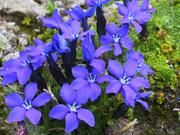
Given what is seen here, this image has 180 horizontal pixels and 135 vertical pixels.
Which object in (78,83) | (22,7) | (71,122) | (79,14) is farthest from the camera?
(22,7)

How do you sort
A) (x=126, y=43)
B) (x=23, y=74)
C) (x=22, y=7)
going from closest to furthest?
(x=23, y=74) → (x=126, y=43) → (x=22, y=7)

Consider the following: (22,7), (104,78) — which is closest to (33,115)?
(104,78)

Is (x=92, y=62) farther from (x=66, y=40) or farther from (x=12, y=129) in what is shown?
(x=12, y=129)

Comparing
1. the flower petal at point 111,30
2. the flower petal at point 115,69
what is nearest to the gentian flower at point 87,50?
the flower petal at point 115,69

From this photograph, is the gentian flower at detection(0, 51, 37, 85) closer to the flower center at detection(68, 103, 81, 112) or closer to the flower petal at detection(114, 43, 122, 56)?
the flower center at detection(68, 103, 81, 112)

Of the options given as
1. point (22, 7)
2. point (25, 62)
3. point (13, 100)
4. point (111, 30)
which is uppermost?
point (111, 30)

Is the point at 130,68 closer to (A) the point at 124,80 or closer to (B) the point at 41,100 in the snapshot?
(A) the point at 124,80

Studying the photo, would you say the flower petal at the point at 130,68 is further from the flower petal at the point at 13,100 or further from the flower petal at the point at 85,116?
the flower petal at the point at 13,100
